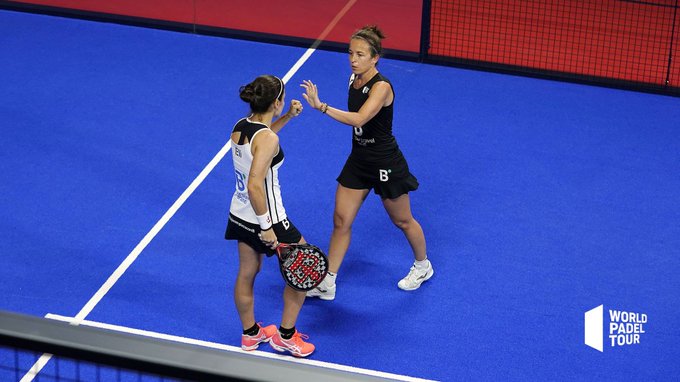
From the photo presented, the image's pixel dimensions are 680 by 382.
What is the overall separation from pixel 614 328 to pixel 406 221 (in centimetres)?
176

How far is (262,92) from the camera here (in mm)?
6324

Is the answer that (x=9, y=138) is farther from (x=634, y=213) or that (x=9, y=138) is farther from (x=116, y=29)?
(x=634, y=213)

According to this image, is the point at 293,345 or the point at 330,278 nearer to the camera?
the point at 293,345

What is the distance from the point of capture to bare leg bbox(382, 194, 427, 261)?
25.0 feet

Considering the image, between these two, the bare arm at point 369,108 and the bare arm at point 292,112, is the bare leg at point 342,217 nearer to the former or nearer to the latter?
the bare arm at point 369,108

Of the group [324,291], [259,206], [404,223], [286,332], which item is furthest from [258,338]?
[404,223]

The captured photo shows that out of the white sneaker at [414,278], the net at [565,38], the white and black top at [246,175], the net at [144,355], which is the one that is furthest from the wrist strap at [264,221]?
the net at [565,38]

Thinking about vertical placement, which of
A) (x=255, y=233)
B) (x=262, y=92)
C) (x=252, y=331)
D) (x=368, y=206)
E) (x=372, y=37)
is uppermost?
(x=372, y=37)

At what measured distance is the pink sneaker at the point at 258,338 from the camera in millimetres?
7156

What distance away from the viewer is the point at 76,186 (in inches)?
370

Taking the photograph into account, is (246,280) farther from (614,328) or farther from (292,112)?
(614,328)

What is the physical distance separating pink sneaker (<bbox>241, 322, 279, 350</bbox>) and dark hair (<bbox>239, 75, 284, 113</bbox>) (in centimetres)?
174

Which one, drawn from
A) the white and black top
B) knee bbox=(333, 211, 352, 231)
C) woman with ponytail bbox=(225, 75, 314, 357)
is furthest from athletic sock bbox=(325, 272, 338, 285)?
the white and black top

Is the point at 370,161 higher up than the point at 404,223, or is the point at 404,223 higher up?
the point at 370,161
